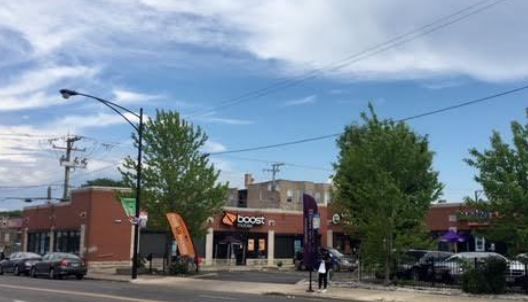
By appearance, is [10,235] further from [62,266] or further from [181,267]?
[181,267]

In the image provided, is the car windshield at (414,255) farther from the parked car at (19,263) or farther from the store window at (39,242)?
the store window at (39,242)

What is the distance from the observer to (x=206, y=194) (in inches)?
1660

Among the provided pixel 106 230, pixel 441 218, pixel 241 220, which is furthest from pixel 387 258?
pixel 241 220

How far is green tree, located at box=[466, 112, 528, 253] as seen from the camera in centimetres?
2531

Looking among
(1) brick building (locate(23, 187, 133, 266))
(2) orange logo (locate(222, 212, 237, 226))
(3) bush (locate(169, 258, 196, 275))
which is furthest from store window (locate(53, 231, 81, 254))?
(3) bush (locate(169, 258, 196, 275))

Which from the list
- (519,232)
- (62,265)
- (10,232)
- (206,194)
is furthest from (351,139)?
(10,232)

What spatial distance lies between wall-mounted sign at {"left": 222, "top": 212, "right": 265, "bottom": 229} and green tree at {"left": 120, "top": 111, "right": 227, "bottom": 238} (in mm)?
15434

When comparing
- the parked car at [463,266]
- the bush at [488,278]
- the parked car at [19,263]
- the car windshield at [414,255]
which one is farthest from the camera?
the parked car at [19,263]

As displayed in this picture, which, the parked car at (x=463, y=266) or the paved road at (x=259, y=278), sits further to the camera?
the paved road at (x=259, y=278)

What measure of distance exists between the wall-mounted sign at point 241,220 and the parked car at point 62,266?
19133mm

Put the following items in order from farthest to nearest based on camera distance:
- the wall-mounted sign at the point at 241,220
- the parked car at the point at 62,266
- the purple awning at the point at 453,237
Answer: the wall-mounted sign at the point at 241,220, the purple awning at the point at 453,237, the parked car at the point at 62,266

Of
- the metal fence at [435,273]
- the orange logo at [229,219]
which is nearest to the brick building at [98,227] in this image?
the orange logo at [229,219]

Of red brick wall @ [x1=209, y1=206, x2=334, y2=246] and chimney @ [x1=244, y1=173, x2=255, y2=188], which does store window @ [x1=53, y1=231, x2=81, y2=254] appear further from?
chimney @ [x1=244, y1=173, x2=255, y2=188]

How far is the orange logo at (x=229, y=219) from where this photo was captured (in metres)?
58.3
